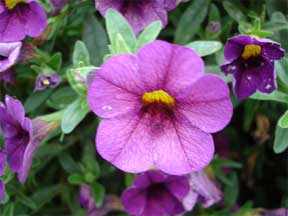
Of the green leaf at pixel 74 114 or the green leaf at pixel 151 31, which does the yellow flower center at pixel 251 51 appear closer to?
the green leaf at pixel 151 31

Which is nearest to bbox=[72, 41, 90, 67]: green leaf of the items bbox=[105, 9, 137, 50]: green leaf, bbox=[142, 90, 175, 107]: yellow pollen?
bbox=[105, 9, 137, 50]: green leaf

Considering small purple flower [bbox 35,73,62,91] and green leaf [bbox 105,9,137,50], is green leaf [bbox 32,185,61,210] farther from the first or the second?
green leaf [bbox 105,9,137,50]

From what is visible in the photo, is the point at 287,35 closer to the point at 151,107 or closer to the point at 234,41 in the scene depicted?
the point at 234,41

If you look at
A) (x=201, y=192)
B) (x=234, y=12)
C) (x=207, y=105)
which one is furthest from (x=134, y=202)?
(x=234, y=12)

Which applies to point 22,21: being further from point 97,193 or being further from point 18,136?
point 97,193

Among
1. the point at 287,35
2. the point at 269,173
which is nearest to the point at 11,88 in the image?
the point at 287,35

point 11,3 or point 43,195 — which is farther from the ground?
point 11,3
